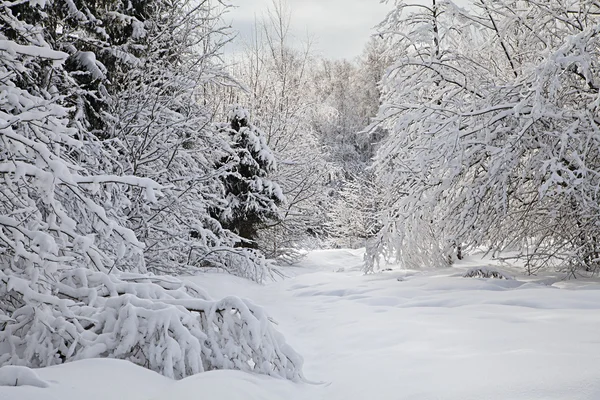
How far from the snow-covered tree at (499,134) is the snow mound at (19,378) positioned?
168 inches

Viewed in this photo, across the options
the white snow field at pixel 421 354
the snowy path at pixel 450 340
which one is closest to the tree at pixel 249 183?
the snowy path at pixel 450 340

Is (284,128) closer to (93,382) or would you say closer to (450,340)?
(450,340)

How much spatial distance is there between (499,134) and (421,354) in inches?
134

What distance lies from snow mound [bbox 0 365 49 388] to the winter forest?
0.01 meters

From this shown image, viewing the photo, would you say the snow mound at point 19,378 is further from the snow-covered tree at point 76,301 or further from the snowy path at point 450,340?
the snowy path at point 450,340

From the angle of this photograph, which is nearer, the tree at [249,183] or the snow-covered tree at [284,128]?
the tree at [249,183]

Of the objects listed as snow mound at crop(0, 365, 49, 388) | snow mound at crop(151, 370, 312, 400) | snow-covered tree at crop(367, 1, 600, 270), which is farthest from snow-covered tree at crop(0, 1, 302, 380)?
snow-covered tree at crop(367, 1, 600, 270)

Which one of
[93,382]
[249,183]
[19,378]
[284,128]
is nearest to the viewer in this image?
[19,378]

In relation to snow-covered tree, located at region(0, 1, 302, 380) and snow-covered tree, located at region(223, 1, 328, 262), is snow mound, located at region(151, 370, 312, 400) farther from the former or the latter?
snow-covered tree, located at region(223, 1, 328, 262)

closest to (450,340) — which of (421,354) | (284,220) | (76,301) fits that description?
(421,354)

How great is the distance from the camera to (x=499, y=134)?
5152mm

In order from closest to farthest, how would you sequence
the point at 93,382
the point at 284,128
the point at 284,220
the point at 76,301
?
1. the point at 93,382
2. the point at 76,301
3. the point at 284,220
4. the point at 284,128

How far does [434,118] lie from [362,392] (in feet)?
13.2

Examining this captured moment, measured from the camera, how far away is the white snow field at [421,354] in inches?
72.6
